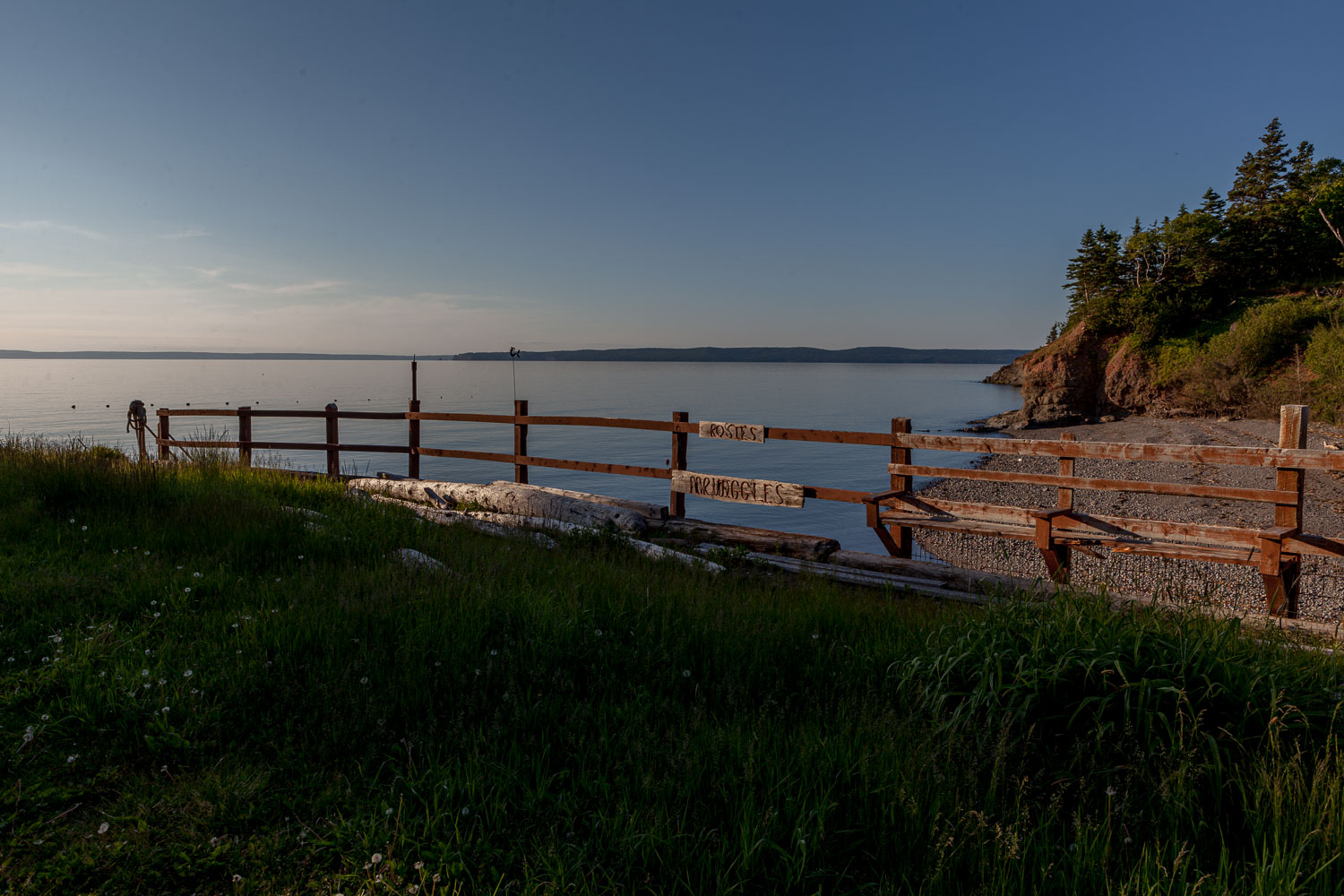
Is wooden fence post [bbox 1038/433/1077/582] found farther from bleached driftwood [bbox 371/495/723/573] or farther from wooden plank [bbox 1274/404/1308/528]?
bleached driftwood [bbox 371/495/723/573]

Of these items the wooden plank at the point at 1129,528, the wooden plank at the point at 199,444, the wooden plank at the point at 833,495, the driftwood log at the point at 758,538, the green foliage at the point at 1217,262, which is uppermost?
the green foliage at the point at 1217,262

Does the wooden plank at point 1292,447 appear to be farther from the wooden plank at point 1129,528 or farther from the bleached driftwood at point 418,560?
the bleached driftwood at point 418,560

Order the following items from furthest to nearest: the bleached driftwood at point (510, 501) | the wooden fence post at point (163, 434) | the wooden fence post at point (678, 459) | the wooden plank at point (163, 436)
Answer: the wooden fence post at point (163, 434) < the wooden plank at point (163, 436) < the wooden fence post at point (678, 459) < the bleached driftwood at point (510, 501)

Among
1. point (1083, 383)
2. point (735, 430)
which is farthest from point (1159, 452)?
point (1083, 383)

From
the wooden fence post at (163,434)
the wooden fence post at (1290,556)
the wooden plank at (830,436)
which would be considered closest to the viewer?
the wooden fence post at (1290,556)

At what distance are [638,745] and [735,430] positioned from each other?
6844 mm

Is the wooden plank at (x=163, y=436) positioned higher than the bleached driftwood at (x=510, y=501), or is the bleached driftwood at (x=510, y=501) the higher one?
the wooden plank at (x=163, y=436)

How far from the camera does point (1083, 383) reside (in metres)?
58.4

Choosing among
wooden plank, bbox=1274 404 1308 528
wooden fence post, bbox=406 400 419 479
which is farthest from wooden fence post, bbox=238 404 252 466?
wooden plank, bbox=1274 404 1308 528

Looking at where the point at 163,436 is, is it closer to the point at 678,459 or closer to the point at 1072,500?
the point at 678,459

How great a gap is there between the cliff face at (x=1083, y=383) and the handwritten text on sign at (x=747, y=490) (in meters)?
52.7

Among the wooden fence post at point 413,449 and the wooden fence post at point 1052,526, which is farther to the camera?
the wooden fence post at point 413,449

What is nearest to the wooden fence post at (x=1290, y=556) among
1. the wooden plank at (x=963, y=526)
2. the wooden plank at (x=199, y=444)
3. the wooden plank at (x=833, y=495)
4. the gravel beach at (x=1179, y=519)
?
the gravel beach at (x=1179, y=519)

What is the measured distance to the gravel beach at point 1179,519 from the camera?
940 centimetres
